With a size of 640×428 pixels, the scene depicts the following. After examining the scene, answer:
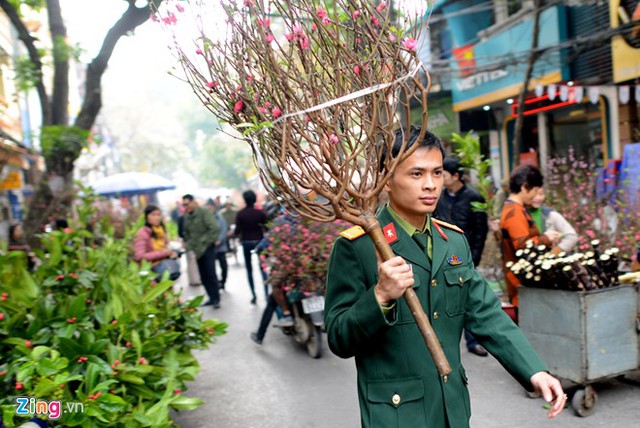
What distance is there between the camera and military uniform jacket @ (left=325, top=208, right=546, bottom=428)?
2213 millimetres

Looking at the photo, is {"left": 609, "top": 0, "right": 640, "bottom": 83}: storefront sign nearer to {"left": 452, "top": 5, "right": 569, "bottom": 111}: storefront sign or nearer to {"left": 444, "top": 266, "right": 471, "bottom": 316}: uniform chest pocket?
{"left": 452, "top": 5, "right": 569, "bottom": 111}: storefront sign

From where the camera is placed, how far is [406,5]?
2.33 m

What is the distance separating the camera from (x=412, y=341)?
2244 mm

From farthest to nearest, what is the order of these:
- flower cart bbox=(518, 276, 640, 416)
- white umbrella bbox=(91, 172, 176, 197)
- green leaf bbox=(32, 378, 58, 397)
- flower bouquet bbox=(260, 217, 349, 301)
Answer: white umbrella bbox=(91, 172, 176, 197) → flower bouquet bbox=(260, 217, 349, 301) → flower cart bbox=(518, 276, 640, 416) → green leaf bbox=(32, 378, 58, 397)

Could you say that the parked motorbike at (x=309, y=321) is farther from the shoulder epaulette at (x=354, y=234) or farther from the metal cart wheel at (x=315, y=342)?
the shoulder epaulette at (x=354, y=234)

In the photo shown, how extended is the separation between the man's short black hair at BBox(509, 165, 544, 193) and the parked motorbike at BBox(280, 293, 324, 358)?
2.37 m

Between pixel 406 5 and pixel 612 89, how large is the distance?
10.7 metres

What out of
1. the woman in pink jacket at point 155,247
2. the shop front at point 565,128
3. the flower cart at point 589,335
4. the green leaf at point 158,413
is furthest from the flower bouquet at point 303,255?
the shop front at point 565,128

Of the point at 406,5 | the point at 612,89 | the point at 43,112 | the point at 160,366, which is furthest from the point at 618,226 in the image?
the point at 43,112

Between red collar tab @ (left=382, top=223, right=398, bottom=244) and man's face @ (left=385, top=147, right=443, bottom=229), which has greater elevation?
man's face @ (left=385, top=147, right=443, bottom=229)

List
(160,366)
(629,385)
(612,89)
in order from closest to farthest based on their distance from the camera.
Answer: (160,366), (629,385), (612,89)

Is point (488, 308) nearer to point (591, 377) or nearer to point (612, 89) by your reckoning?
point (591, 377)

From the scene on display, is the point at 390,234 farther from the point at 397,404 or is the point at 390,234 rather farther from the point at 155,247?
the point at 155,247

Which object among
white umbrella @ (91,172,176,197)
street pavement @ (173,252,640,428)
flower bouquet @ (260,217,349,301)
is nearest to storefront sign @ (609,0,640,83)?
flower bouquet @ (260,217,349,301)
